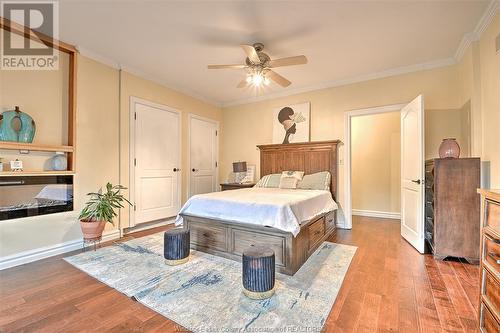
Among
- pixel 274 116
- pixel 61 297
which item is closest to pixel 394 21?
pixel 274 116

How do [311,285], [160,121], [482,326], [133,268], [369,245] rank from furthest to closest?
1. [160,121]
2. [369,245]
3. [133,268]
4. [311,285]
5. [482,326]

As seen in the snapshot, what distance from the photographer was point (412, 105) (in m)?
3.21

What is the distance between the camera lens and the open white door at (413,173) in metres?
2.95

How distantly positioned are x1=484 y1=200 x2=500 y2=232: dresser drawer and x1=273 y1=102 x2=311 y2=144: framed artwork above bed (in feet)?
10.6

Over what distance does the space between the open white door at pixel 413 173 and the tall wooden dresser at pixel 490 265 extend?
1693 millimetres

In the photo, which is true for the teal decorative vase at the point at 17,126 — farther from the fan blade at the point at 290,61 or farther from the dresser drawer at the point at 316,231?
the dresser drawer at the point at 316,231

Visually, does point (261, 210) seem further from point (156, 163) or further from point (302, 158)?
point (156, 163)

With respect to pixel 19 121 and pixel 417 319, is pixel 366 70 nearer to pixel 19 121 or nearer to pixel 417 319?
pixel 417 319

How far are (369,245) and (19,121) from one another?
469cm

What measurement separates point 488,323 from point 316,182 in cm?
283

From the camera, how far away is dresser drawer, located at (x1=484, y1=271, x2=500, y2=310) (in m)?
1.24

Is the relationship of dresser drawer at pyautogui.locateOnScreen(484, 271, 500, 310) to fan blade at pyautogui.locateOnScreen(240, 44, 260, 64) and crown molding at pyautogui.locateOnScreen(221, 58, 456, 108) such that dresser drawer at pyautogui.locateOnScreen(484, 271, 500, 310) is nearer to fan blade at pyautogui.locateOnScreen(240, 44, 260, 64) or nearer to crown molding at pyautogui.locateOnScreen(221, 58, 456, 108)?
fan blade at pyautogui.locateOnScreen(240, 44, 260, 64)

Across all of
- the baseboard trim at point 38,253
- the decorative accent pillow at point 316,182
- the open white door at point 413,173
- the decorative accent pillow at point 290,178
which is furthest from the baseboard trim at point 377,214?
the baseboard trim at point 38,253

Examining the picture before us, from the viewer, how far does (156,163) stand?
4.21m
